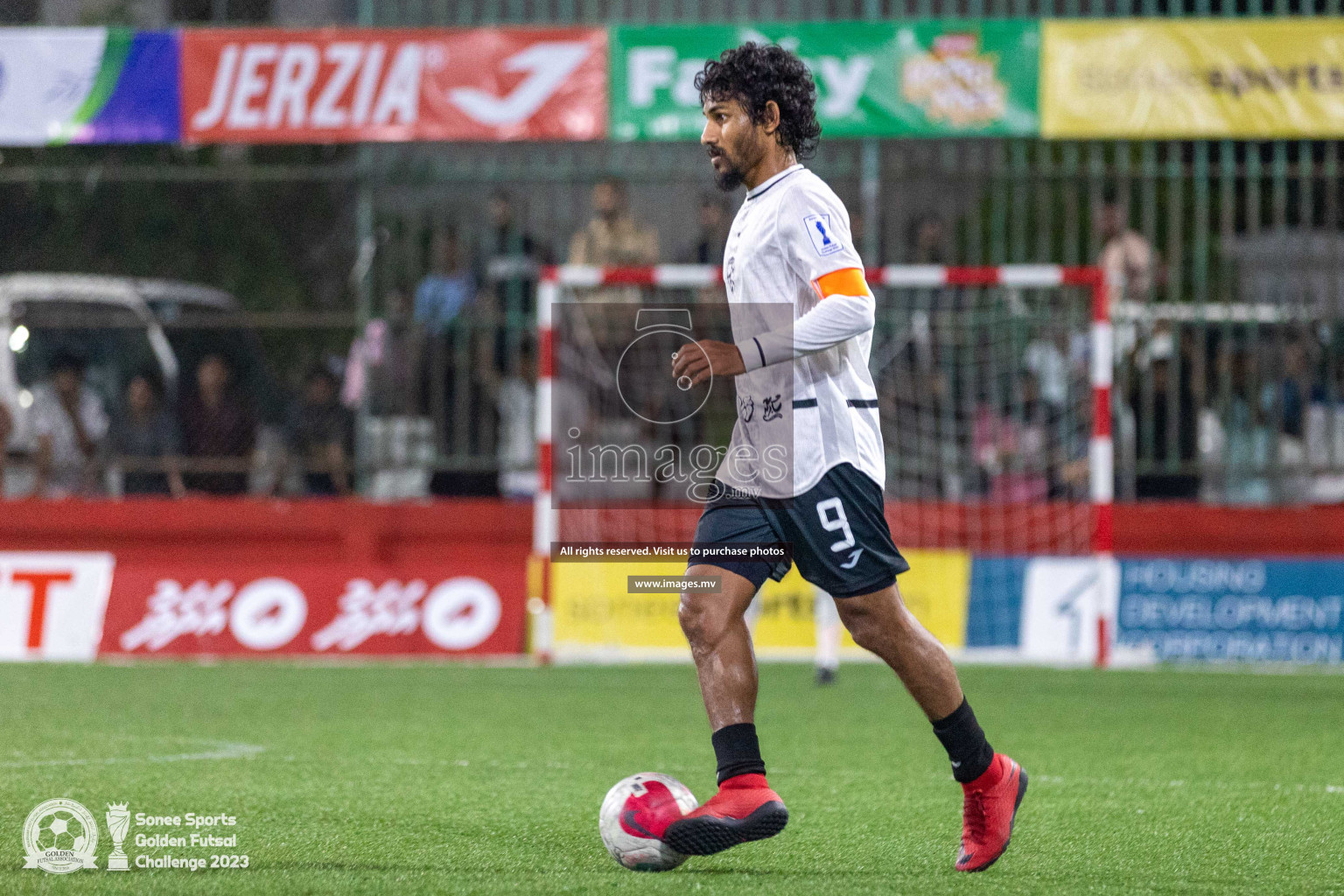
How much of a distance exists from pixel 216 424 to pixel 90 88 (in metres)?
2.75

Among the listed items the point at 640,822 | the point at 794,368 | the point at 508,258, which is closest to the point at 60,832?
the point at 640,822

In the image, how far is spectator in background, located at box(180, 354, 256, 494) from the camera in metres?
13.5

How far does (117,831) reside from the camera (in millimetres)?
5145

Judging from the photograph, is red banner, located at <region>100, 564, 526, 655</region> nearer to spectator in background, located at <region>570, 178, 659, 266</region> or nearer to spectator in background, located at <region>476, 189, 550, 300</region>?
spectator in background, located at <region>476, 189, 550, 300</region>

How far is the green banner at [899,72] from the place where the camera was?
13.2 m

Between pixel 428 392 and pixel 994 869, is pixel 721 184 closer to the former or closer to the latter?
pixel 994 869

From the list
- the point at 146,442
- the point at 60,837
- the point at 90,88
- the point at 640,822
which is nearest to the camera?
the point at 640,822

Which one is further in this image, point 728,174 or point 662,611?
point 662,611

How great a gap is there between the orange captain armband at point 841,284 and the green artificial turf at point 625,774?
1.53 metres

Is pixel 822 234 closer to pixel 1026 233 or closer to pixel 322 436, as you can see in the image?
pixel 322 436

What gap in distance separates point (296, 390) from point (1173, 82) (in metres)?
6.89

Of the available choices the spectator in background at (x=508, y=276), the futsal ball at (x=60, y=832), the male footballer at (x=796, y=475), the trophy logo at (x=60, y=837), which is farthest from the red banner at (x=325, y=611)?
the male footballer at (x=796, y=475)

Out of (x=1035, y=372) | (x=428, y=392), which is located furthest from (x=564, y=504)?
(x=1035, y=372)

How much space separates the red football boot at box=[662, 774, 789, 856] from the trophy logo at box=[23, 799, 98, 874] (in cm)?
153
